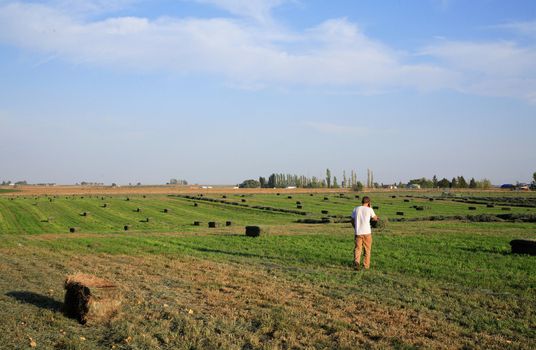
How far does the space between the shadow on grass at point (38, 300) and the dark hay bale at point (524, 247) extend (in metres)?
15.3

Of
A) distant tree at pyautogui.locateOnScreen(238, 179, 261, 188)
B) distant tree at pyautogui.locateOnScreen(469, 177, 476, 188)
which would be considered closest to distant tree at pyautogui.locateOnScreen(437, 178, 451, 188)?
distant tree at pyautogui.locateOnScreen(469, 177, 476, 188)

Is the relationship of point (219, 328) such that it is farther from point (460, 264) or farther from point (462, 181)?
point (462, 181)

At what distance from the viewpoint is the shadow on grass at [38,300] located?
10170 millimetres

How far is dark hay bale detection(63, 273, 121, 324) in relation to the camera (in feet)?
30.0

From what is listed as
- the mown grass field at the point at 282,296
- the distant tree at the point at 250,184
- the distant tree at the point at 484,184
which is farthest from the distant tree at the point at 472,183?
the mown grass field at the point at 282,296

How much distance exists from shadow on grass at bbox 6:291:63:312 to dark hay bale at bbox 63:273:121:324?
A: 1.97ft

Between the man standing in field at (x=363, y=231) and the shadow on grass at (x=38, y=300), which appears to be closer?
the shadow on grass at (x=38, y=300)

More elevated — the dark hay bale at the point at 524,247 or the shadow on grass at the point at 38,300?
the dark hay bale at the point at 524,247

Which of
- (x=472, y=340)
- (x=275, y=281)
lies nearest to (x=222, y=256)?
(x=275, y=281)

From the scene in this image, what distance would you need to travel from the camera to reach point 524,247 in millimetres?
17719

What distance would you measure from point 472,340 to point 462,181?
153123 millimetres

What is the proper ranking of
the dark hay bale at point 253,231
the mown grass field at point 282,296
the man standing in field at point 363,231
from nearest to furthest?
the mown grass field at point 282,296, the man standing in field at point 363,231, the dark hay bale at point 253,231

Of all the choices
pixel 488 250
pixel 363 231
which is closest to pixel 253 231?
pixel 488 250

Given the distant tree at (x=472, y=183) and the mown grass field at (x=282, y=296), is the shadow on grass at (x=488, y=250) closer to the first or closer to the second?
the mown grass field at (x=282, y=296)
